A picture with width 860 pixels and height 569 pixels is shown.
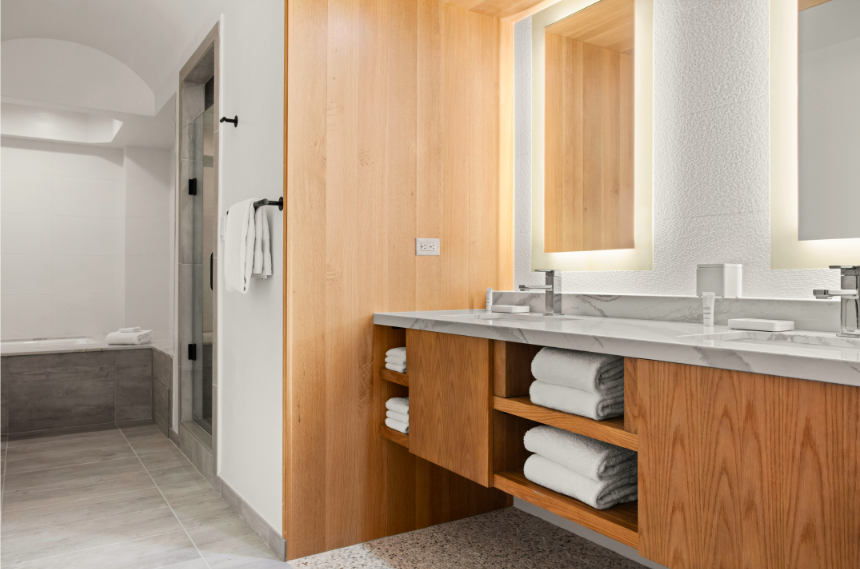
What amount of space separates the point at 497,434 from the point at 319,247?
0.87m

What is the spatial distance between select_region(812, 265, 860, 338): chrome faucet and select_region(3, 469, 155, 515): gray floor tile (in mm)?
2727

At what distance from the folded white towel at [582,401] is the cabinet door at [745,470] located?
137 millimetres

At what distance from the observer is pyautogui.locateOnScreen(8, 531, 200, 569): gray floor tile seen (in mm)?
1977

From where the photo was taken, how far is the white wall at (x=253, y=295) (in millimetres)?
2074

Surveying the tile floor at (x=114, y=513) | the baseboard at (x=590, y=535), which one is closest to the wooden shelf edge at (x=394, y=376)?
the tile floor at (x=114, y=513)

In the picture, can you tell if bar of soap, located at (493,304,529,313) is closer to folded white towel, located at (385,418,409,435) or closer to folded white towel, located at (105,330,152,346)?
folded white towel, located at (385,418,409,435)

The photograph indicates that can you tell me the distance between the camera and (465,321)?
1.76 meters

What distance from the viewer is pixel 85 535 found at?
2209 mm

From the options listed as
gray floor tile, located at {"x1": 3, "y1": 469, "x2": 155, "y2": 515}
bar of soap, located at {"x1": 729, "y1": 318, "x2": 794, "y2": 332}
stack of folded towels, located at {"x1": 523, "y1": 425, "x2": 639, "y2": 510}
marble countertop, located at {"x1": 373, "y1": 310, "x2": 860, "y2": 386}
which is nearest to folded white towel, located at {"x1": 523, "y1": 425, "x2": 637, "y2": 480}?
stack of folded towels, located at {"x1": 523, "y1": 425, "x2": 639, "y2": 510}

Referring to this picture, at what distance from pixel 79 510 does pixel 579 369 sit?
2183mm

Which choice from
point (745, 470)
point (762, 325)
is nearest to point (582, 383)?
point (745, 470)

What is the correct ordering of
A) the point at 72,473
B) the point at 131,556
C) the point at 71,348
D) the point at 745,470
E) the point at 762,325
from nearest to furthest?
the point at 745,470 < the point at 762,325 < the point at 131,556 < the point at 72,473 < the point at 71,348

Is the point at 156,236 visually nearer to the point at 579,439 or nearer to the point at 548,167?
the point at 548,167

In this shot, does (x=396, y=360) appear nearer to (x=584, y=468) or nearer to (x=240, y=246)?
(x=240, y=246)
